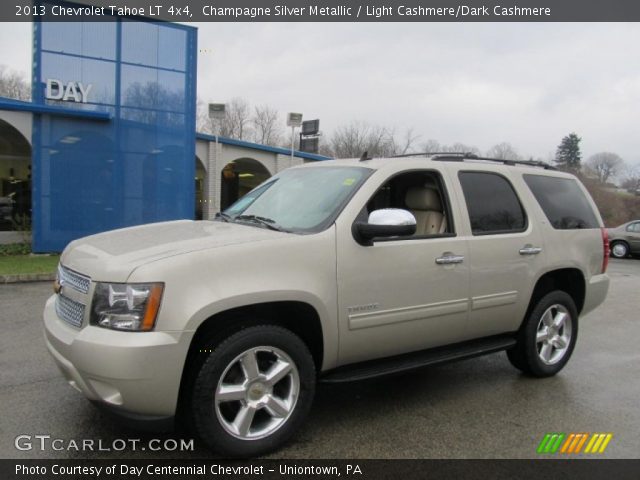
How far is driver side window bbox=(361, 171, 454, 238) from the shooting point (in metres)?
4.07

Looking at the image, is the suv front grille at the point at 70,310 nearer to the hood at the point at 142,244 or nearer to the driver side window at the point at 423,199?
the hood at the point at 142,244

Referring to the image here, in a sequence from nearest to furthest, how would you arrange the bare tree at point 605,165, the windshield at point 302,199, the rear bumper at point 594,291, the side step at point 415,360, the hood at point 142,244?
the hood at point 142,244 → the side step at point 415,360 → the windshield at point 302,199 → the rear bumper at point 594,291 → the bare tree at point 605,165

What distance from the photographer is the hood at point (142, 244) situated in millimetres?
2895

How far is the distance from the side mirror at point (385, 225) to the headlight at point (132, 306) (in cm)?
133

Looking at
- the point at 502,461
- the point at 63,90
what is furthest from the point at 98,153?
the point at 502,461

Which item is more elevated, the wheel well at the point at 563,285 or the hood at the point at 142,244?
the hood at the point at 142,244

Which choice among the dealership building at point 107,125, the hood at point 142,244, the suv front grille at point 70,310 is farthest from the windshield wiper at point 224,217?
the dealership building at point 107,125

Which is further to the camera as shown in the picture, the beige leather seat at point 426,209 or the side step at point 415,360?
the beige leather seat at point 426,209

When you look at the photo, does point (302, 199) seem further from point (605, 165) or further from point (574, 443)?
point (605, 165)

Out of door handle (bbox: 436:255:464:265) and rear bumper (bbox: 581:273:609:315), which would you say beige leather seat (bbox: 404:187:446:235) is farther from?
rear bumper (bbox: 581:273:609:315)

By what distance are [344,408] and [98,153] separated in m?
11.7

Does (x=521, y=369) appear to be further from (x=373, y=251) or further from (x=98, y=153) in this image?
(x=98, y=153)

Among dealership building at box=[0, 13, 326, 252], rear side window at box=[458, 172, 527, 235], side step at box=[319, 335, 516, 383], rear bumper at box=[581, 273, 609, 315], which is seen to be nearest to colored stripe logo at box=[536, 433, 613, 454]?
side step at box=[319, 335, 516, 383]

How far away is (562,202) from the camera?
498 centimetres
